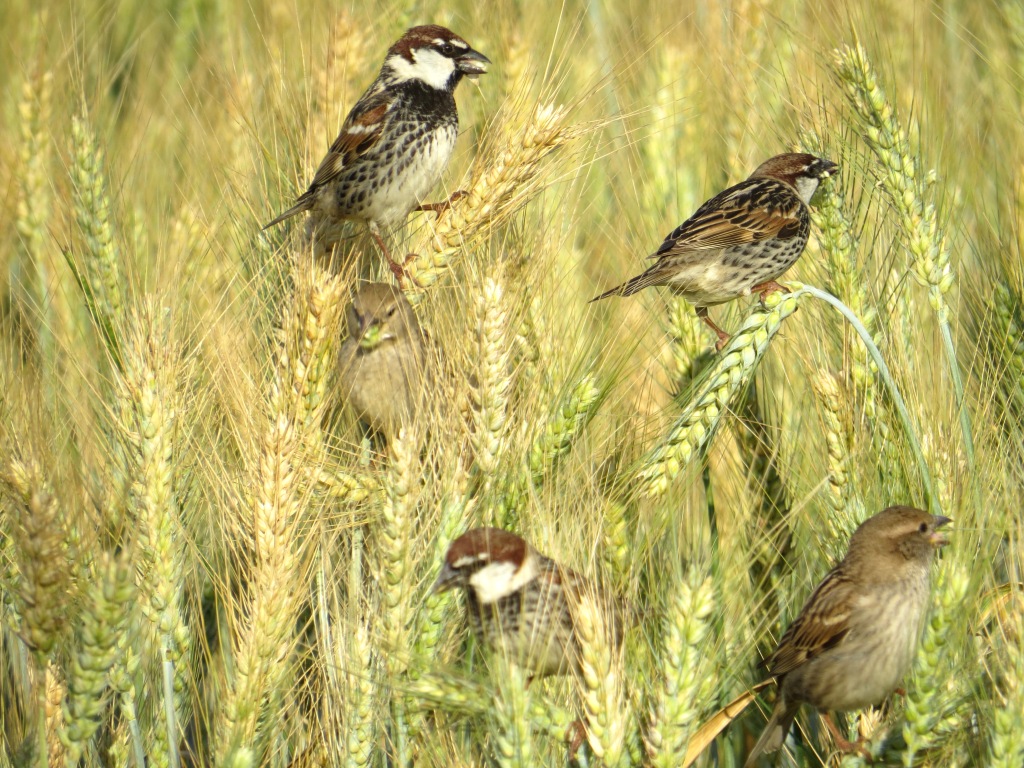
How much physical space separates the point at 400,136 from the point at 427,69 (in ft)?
1.08

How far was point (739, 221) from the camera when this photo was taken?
182 inches

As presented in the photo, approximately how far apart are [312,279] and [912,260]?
5.84 ft

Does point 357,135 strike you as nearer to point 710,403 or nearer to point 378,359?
point 378,359

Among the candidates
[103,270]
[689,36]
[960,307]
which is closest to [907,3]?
[689,36]

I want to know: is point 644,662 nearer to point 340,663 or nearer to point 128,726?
point 340,663

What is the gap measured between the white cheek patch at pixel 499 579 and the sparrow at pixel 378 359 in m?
1.27

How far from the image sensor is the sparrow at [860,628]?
3.40m

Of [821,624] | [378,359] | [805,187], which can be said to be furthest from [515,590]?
[805,187]

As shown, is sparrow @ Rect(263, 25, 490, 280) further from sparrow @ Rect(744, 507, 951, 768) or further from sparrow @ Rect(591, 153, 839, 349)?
sparrow @ Rect(744, 507, 951, 768)

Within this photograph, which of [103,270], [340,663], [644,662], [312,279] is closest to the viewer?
[644,662]

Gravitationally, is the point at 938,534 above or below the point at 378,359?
below

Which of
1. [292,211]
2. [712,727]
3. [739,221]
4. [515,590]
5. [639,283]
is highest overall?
[292,211]

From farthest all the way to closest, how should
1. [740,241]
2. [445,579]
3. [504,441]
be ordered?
[740,241] < [504,441] < [445,579]

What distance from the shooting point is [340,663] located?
3.29 m
